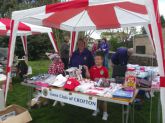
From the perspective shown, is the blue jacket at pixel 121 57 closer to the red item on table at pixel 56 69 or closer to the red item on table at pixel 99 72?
the red item on table at pixel 99 72

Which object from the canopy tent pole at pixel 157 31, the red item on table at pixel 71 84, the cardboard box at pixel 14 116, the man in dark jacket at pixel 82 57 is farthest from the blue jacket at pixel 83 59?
the canopy tent pole at pixel 157 31

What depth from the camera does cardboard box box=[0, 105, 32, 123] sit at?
3.33 meters

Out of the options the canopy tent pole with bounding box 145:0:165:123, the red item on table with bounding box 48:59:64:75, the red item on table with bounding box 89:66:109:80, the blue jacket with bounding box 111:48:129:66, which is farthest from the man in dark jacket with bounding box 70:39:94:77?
the canopy tent pole with bounding box 145:0:165:123

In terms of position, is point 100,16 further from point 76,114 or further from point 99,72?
point 76,114

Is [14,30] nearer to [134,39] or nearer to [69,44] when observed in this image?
[69,44]

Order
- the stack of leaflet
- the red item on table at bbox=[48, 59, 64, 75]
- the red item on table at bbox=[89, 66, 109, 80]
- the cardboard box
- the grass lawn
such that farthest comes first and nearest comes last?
the red item on table at bbox=[48, 59, 64, 75]
the grass lawn
the red item on table at bbox=[89, 66, 109, 80]
the cardboard box
the stack of leaflet

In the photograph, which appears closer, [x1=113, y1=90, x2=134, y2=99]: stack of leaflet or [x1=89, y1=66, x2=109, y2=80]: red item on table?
[x1=113, y1=90, x2=134, y2=99]: stack of leaflet

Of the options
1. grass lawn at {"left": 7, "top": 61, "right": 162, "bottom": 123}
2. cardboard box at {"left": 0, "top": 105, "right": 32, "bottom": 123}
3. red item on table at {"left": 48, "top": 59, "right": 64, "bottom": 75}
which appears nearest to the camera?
cardboard box at {"left": 0, "top": 105, "right": 32, "bottom": 123}

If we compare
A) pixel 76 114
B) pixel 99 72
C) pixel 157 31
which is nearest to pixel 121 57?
pixel 99 72

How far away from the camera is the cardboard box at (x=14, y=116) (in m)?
3.33

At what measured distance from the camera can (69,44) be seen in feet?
26.4

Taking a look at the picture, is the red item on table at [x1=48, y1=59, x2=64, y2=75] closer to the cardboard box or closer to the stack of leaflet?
the cardboard box

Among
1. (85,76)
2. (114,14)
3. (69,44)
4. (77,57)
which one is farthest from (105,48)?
(85,76)

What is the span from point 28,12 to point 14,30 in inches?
21.0
